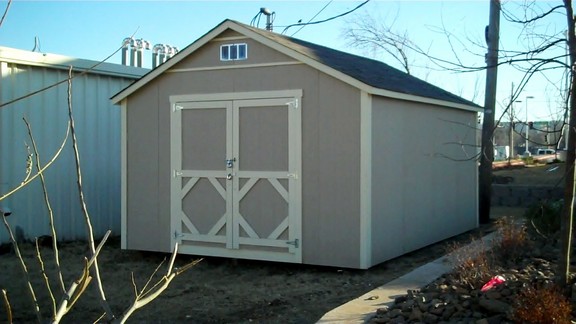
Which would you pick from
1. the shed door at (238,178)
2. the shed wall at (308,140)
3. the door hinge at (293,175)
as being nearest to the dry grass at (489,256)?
the shed wall at (308,140)

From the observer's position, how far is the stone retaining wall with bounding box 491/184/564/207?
17312 millimetres

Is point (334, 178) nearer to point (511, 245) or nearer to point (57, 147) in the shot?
point (511, 245)

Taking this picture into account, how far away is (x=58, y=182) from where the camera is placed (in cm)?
1143

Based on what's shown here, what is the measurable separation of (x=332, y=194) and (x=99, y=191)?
5536 millimetres

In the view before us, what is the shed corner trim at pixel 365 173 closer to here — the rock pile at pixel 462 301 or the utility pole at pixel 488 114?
the rock pile at pixel 462 301

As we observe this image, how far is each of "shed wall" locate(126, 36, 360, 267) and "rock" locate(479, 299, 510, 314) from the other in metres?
2.89

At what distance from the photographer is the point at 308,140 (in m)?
8.59

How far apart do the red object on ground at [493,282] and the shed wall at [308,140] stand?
235cm

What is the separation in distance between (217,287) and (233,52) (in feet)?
10.6

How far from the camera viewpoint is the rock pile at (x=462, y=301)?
541 cm

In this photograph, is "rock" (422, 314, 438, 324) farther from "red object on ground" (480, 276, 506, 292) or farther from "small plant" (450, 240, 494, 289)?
"small plant" (450, 240, 494, 289)

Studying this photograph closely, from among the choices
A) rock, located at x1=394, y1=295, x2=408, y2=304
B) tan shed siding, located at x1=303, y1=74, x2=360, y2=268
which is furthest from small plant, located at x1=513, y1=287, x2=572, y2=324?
tan shed siding, located at x1=303, y1=74, x2=360, y2=268

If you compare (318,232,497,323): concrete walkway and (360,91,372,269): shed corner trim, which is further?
(360,91,372,269): shed corner trim

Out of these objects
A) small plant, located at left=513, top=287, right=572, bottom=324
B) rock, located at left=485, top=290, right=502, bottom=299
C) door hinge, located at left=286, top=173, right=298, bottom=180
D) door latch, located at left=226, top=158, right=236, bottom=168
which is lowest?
rock, located at left=485, top=290, right=502, bottom=299
